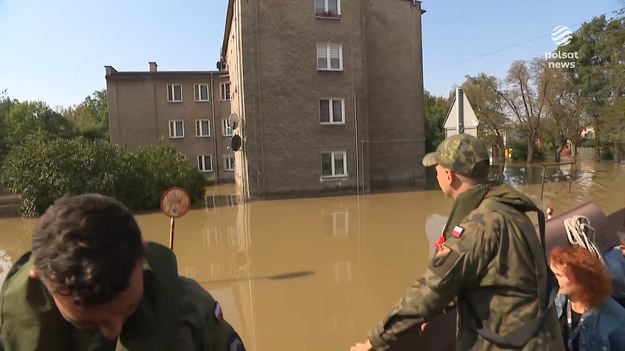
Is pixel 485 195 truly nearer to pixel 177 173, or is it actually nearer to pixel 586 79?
pixel 177 173

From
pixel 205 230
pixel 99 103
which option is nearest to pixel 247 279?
pixel 205 230

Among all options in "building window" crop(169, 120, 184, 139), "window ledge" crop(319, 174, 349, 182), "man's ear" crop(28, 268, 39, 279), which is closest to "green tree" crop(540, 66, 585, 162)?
"window ledge" crop(319, 174, 349, 182)

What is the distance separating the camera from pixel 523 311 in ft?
7.30

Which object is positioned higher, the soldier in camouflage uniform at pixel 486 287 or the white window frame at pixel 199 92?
the white window frame at pixel 199 92

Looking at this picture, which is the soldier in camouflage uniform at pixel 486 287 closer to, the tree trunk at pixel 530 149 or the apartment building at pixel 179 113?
the apartment building at pixel 179 113

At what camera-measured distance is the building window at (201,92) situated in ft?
Result: 109

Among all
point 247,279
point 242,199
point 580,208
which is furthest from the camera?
point 242,199

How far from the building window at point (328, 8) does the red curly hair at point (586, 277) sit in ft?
68.3

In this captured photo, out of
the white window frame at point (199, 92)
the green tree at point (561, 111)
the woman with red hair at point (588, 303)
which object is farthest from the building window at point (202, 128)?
the woman with red hair at point (588, 303)

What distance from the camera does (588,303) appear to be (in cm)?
287

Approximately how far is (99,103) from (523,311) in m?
80.4

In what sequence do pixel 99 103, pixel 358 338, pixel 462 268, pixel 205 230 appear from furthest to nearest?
pixel 99 103
pixel 205 230
pixel 358 338
pixel 462 268

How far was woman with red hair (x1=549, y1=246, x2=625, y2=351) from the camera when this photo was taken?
2.80 m

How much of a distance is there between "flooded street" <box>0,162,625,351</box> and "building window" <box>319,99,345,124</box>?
4233 millimetres
